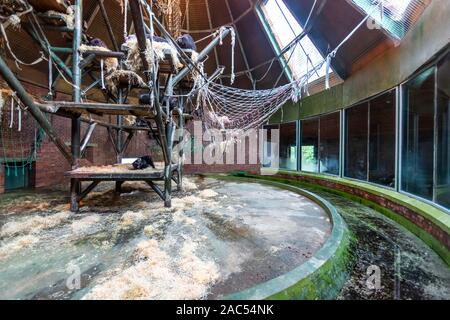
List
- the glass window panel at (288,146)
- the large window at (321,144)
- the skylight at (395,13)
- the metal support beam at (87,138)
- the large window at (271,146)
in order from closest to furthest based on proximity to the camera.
A: 1. the skylight at (395,13)
2. the metal support beam at (87,138)
3. the large window at (321,144)
4. the glass window panel at (288,146)
5. the large window at (271,146)

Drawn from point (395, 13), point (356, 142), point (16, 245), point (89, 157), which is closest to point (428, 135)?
point (395, 13)

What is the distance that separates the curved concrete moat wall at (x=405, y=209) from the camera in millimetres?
2480

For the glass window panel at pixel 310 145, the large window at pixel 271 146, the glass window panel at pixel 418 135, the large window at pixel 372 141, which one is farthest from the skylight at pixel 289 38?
the glass window panel at pixel 418 135

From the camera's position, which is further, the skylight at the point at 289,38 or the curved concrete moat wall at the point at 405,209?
the skylight at the point at 289,38

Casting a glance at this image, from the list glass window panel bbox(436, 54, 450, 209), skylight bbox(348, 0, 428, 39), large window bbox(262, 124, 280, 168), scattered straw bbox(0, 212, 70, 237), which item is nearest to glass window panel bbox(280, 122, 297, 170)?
large window bbox(262, 124, 280, 168)

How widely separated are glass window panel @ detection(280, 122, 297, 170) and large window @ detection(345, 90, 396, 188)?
7.12 ft

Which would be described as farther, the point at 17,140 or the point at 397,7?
the point at 17,140

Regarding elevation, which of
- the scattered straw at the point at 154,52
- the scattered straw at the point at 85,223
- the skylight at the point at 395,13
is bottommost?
the scattered straw at the point at 85,223

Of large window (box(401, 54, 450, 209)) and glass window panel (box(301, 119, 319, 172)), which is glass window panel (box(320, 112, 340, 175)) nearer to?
glass window panel (box(301, 119, 319, 172))

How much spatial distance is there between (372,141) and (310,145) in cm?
229

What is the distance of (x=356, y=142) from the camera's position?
539 cm

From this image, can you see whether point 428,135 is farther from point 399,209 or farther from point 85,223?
point 85,223

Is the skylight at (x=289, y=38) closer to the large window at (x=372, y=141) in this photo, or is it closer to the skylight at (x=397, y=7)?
the large window at (x=372, y=141)

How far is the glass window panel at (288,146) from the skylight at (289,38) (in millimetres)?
1787
